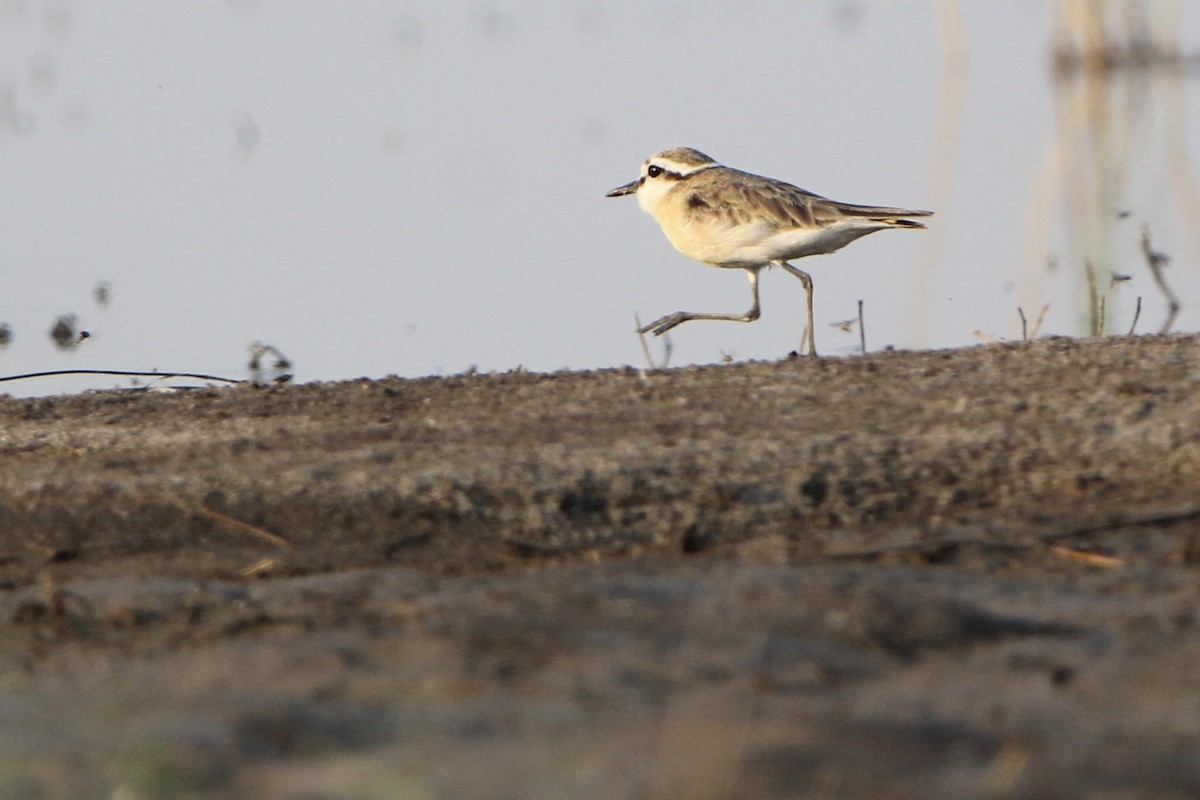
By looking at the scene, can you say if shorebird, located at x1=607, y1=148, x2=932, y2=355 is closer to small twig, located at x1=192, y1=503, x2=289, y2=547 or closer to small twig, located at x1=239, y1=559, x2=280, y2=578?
small twig, located at x1=192, y1=503, x2=289, y2=547

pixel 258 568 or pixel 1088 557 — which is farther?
pixel 258 568

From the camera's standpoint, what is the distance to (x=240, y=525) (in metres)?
4.71

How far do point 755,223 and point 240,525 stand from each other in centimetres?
395

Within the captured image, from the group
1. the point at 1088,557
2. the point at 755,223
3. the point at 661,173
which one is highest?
the point at 661,173

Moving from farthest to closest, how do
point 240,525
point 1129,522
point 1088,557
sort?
1. point 240,525
2. point 1129,522
3. point 1088,557

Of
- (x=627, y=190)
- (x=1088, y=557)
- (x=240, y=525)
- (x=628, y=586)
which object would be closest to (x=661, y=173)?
(x=627, y=190)

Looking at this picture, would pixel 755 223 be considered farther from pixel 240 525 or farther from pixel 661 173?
pixel 240 525

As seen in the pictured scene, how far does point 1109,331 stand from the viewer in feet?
29.7

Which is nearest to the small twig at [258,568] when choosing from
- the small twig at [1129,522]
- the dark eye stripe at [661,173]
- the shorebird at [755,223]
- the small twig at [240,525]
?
the small twig at [240,525]

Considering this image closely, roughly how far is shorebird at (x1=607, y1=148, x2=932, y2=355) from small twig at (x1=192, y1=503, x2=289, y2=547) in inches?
125

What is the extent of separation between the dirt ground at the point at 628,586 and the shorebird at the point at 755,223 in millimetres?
1743

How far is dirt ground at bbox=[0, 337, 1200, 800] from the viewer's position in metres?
2.88

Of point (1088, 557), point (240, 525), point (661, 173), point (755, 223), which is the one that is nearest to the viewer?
point (1088, 557)

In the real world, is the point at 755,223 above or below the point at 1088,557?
above
